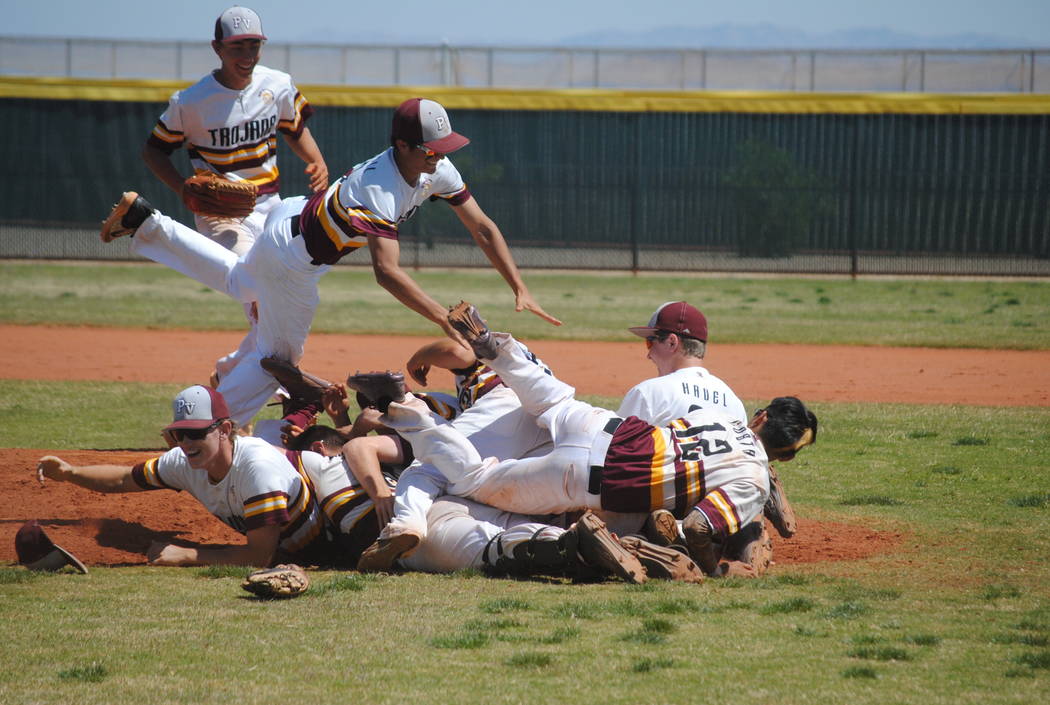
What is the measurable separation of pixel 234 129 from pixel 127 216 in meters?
1.15

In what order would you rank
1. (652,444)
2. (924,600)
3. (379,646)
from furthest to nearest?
1. (652,444)
2. (924,600)
3. (379,646)

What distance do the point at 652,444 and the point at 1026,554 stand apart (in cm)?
199

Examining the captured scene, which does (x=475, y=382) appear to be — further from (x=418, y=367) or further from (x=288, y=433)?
(x=288, y=433)

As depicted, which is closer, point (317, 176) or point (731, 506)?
point (731, 506)

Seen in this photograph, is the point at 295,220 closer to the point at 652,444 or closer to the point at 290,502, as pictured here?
the point at 290,502

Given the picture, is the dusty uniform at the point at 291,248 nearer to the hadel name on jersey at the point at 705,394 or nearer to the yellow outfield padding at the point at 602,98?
the hadel name on jersey at the point at 705,394

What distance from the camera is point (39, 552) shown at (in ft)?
18.8

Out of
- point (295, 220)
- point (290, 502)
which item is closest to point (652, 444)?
point (290, 502)

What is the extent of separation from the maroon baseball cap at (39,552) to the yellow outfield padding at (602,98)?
1932 cm

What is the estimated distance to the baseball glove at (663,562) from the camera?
557 cm

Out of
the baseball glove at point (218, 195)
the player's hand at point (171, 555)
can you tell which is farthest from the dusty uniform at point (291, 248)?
the player's hand at point (171, 555)

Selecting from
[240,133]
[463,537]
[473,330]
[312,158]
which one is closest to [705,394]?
[473,330]

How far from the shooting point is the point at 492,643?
452cm

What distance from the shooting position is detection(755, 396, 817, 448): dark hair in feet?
20.6
